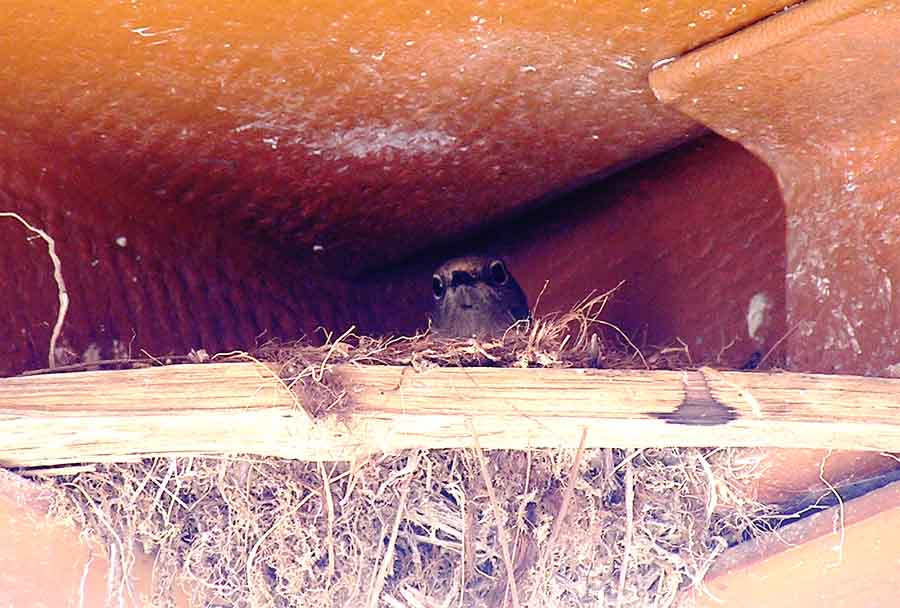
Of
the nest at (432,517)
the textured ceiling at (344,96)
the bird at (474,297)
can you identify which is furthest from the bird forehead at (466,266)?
the nest at (432,517)

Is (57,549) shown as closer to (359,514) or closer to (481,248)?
(359,514)

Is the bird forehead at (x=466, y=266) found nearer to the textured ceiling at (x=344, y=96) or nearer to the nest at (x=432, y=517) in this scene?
the textured ceiling at (x=344, y=96)

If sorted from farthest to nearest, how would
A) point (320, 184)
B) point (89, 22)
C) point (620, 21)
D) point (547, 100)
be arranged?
1. point (320, 184)
2. point (547, 100)
3. point (620, 21)
4. point (89, 22)

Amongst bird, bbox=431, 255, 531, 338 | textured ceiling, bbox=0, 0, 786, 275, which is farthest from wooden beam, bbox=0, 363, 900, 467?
bird, bbox=431, 255, 531, 338

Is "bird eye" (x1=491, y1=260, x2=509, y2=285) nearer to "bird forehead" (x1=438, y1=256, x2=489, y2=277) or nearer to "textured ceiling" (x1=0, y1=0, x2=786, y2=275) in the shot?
"bird forehead" (x1=438, y1=256, x2=489, y2=277)

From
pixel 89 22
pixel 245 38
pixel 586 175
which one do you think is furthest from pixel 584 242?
pixel 89 22

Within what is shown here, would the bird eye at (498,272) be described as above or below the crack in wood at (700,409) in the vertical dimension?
below
